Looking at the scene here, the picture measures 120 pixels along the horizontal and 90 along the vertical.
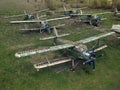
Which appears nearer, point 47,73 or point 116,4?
point 47,73

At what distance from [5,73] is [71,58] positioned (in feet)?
19.8

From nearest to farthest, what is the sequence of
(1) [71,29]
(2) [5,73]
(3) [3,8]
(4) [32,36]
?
(2) [5,73], (4) [32,36], (1) [71,29], (3) [3,8]

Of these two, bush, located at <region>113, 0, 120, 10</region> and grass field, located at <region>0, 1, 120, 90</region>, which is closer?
grass field, located at <region>0, 1, 120, 90</region>

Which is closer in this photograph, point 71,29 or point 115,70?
point 115,70

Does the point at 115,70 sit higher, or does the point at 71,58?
the point at 71,58

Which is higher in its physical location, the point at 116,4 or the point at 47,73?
the point at 116,4

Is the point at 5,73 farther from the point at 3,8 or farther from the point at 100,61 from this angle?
the point at 3,8

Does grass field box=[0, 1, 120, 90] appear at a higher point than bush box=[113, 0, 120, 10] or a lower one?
lower

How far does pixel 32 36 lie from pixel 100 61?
1004cm

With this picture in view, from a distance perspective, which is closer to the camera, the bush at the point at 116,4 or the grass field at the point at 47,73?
the grass field at the point at 47,73

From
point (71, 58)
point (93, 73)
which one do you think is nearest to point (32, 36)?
point (71, 58)

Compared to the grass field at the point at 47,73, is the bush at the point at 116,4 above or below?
above

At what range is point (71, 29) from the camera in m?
31.2

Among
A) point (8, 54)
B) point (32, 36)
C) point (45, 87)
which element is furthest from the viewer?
point (32, 36)
